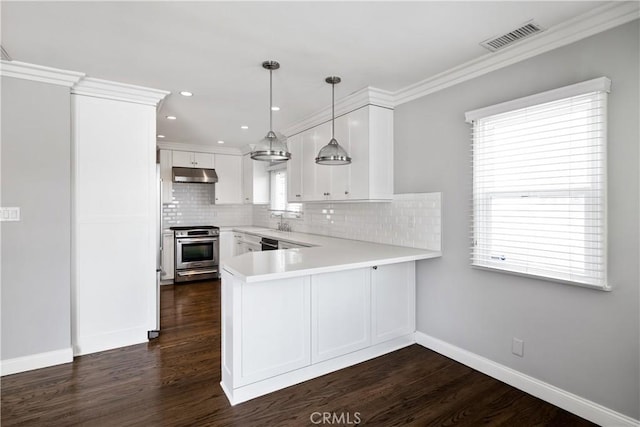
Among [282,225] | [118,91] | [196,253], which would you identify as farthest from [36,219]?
[282,225]

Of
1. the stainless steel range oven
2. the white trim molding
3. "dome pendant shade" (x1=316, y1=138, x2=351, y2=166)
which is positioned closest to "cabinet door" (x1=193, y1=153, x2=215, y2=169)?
the stainless steel range oven

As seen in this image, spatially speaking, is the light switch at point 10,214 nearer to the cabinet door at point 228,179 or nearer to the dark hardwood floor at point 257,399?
the dark hardwood floor at point 257,399

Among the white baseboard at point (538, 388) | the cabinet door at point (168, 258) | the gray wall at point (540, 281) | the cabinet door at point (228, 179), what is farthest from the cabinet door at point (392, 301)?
the cabinet door at point (228, 179)

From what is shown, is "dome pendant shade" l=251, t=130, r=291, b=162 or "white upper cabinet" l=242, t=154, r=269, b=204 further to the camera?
"white upper cabinet" l=242, t=154, r=269, b=204

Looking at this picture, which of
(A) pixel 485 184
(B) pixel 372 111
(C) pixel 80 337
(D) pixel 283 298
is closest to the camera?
(D) pixel 283 298

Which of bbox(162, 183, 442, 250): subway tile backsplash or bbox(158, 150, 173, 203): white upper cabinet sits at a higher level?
bbox(158, 150, 173, 203): white upper cabinet

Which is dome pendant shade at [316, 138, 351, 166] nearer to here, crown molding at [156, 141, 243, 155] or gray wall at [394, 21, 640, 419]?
gray wall at [394, 21, 640, 419]

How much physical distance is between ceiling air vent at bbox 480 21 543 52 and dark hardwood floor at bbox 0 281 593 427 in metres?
2.42

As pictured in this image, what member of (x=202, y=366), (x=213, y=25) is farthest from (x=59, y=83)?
(x=202, y=366)

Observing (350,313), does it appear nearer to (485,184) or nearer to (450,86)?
(485,184)

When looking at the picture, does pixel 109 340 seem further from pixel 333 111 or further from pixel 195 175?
pixel 195 175

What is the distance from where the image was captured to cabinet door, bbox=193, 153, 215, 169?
241 inches

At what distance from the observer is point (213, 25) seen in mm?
2088

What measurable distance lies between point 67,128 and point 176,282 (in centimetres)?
342
